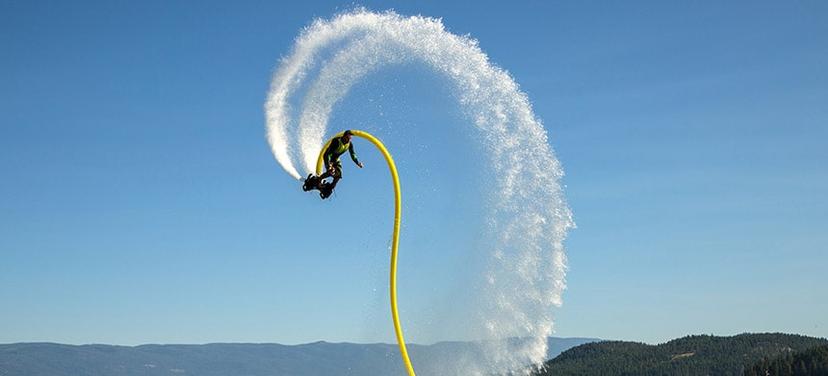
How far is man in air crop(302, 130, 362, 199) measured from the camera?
44.3 meters

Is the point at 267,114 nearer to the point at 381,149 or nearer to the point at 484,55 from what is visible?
the point at 381,149

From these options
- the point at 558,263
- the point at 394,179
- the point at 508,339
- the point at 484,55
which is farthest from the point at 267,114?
the point at 508,339

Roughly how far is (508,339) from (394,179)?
94.9 feet

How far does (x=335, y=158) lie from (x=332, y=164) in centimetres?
37

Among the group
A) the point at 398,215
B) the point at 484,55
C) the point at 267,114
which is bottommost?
the point at 398,215

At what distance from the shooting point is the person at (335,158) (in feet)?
145

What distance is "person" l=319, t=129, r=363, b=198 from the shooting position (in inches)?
1743

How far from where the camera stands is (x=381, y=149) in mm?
46344

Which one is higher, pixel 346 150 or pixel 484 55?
pixel 484 55

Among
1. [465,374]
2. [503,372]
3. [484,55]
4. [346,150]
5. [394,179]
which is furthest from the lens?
[465,374]

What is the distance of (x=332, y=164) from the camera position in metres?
44.8

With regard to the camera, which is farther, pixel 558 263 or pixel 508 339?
pixel 508 339

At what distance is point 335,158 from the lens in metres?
44.7

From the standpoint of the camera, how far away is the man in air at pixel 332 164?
1745 inches
